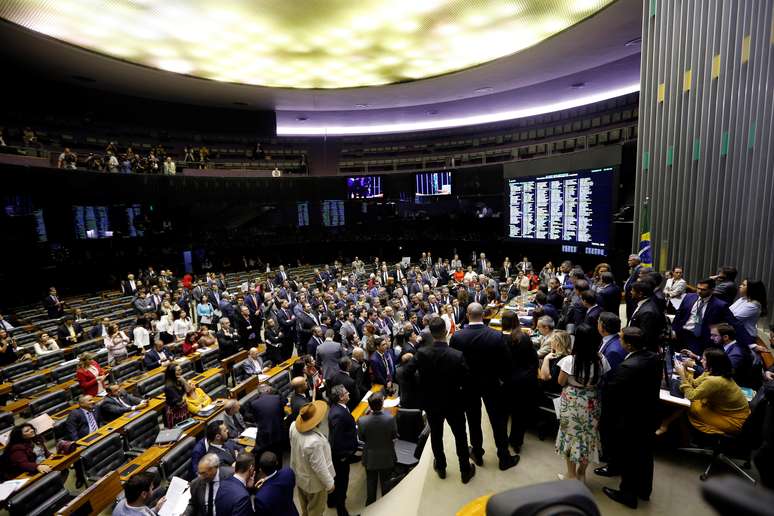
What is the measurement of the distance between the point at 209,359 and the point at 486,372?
672 cm

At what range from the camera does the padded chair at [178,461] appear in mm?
4621

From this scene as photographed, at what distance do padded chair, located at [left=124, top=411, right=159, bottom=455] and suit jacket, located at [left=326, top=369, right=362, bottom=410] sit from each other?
2506mm

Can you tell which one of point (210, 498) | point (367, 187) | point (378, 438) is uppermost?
point (367, 187)

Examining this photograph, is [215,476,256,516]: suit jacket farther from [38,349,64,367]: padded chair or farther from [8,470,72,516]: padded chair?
[38,349,64,367]: padded chair

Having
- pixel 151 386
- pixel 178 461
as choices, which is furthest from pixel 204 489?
pixel 151 386

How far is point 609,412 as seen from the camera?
281 cm

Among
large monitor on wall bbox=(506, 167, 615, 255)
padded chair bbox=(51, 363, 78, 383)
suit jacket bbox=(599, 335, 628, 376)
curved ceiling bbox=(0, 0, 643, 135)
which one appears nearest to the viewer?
suit jacket bbox=(599, 335, 628, 376)

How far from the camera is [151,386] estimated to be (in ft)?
22.5

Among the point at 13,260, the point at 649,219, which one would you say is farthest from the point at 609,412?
the point at 13,260

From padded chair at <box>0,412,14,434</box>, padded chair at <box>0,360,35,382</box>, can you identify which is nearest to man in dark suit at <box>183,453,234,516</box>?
padded chair at <box>0,412,14,434</box>

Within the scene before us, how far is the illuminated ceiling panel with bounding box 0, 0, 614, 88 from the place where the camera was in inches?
439

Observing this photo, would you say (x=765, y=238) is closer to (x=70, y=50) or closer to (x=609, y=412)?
(x=609, y=412)

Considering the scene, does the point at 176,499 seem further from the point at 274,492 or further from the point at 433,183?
the point at 433,183

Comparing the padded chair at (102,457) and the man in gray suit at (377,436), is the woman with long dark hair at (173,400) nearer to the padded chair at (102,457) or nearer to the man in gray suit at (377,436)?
the padded chair at (102,457)
